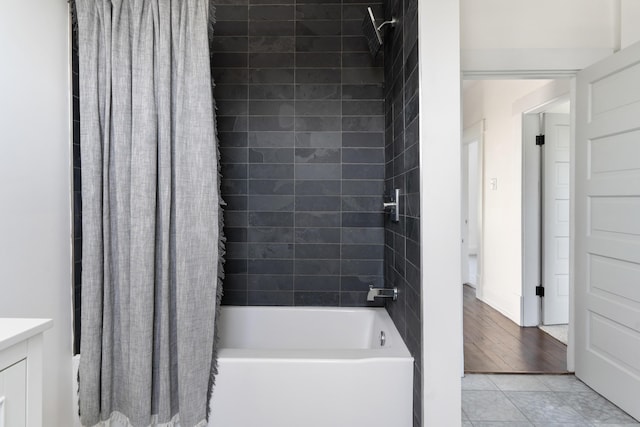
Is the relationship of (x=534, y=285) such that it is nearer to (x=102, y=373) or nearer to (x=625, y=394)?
(x=625, y=394)

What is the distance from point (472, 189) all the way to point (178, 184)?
247 inches

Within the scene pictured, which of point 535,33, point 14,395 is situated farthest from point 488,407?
point 535,33

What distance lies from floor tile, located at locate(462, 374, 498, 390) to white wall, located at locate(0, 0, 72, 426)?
217 cm

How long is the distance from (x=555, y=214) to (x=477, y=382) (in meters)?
1.88

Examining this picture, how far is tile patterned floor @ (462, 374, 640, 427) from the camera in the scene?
1.96 metres

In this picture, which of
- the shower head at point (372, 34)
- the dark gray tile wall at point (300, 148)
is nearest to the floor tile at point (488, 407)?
the dark gray tile wall at point (300, 148)

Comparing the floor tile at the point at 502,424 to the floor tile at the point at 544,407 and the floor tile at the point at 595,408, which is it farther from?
the floor tile at the point at 595,408

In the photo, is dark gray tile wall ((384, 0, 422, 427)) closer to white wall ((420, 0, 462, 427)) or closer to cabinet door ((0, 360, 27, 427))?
white wall ((420, 0, 462, 427))

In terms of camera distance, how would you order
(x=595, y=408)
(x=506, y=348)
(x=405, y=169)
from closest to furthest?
(x=405, y=169) → (x=595, y=408) → (x=506, y=348)

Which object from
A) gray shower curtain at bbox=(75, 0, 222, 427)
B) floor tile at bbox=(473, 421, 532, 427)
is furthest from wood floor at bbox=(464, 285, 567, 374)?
gray shower curtain at bbox=(75, 0, 222, 427)

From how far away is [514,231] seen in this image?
3.56m

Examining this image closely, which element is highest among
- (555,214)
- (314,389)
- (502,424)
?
(555,214)

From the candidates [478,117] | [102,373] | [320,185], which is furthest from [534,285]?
[102,373]

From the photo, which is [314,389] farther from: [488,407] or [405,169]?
[488,407]
